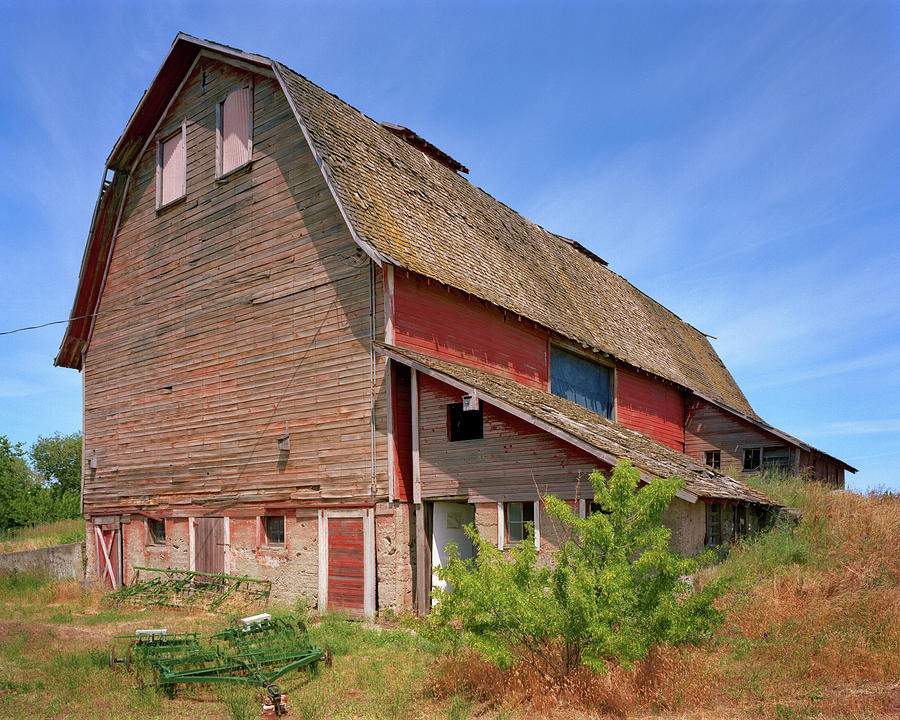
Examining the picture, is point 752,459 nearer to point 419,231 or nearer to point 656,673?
point 419,231

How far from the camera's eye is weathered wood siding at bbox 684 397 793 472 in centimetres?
2323

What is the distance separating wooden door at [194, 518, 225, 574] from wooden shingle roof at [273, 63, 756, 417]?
7.44m

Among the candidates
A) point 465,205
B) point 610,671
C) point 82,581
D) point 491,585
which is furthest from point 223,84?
point 610,671

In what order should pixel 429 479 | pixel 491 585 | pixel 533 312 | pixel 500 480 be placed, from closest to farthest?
pixel 491 585
pixel 500 480
pixel 429 479
pixel 533 312

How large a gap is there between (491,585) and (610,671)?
5.67 feet

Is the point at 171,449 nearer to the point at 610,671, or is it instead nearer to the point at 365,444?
the point at 365,444

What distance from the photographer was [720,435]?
2405 centimetres

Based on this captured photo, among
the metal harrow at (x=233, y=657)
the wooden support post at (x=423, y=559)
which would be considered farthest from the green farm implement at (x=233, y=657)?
the wooden support post at (x=423, y=559)

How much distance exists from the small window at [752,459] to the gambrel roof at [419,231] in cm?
105

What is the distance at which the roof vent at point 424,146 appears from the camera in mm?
20547

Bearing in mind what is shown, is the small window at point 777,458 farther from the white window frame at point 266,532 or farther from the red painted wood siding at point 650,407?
the white window frame at point 266,532

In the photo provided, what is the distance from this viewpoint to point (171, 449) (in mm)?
17875

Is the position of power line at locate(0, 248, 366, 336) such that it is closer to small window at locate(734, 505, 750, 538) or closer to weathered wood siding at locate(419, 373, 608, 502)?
weathered wood siding at locate(419, 373, 608, 502)

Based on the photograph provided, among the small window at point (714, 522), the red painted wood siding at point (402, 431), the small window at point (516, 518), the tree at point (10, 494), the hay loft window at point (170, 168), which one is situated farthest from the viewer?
the tree at point (10, 494)
